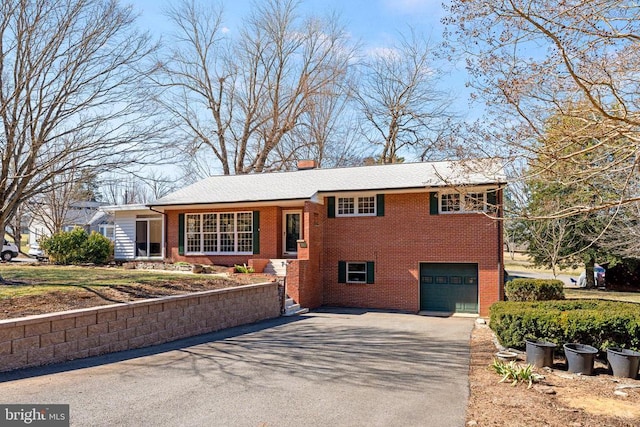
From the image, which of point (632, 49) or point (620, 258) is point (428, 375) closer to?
point (632, 49)

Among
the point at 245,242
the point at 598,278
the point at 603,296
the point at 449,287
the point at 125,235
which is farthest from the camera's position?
the point at 598,278

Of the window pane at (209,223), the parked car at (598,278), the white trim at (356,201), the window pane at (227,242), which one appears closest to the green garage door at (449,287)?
the white trim at (356,201)

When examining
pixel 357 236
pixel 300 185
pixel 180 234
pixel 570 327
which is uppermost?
pixel 300 185

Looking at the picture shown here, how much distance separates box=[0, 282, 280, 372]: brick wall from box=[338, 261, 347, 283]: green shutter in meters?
5.44

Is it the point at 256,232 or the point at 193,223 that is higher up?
the point at 193,223

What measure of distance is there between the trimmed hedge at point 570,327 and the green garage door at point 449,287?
7.40m

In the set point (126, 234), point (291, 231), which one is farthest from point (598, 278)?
point (126, 234)

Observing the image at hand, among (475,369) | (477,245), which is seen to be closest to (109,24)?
(475,369)

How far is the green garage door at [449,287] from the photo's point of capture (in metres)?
17.4

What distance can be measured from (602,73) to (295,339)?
8.11 m

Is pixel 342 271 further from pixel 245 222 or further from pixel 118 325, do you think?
pixel 118 325

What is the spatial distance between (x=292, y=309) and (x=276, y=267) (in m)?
2.32

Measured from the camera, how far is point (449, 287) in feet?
58.2

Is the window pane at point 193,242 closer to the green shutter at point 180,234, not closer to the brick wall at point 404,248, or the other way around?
the green shutter at point 180,234
